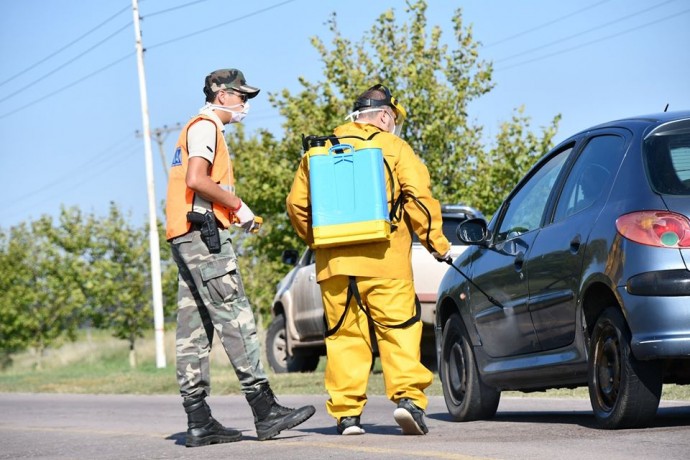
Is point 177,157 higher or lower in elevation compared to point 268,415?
higher

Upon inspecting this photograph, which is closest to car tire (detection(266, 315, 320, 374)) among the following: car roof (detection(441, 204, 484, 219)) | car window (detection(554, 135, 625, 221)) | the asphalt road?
car roof (detection(441, 204, 484, 219))

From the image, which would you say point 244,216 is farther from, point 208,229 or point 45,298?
point 45,298

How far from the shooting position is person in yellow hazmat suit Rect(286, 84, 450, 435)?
25.2 ft

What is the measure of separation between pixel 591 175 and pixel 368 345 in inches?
63.4

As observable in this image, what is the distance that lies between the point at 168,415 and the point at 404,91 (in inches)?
968

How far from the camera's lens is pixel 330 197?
7.76 m

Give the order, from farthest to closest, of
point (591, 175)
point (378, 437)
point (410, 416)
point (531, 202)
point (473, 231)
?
point (473, 231)
point (531, 202)
point (378, 437)
point (410, 416)
point (591, 175)

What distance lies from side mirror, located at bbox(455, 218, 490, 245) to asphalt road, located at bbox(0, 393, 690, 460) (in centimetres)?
114

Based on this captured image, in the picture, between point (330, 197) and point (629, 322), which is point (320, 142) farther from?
point (629, 322)

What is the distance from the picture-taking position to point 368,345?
7.90 m

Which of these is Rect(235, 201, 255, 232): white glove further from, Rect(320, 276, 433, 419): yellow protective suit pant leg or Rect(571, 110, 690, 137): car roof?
Rect(571, 110, 690, 137): car roof

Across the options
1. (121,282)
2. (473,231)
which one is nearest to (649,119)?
(473,231)

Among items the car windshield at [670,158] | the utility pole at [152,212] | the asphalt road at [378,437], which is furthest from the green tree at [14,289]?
the car windshield at [670,158]

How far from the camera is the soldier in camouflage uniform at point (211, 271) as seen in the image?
25.6 ft
